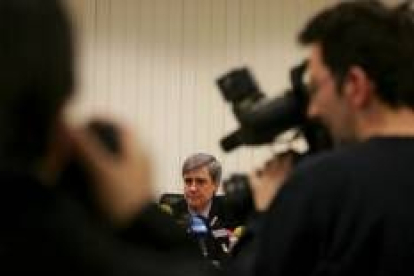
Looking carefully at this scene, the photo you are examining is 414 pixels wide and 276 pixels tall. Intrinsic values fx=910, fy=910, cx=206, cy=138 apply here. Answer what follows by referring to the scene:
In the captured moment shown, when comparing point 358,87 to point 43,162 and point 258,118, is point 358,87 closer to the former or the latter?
point 258,118

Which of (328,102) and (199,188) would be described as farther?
(199,188)

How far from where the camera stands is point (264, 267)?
5.03ft

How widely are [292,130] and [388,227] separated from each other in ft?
0.77

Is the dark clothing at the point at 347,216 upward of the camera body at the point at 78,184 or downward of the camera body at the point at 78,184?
downward

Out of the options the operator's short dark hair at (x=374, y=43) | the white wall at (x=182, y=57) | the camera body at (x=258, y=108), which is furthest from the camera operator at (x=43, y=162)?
the white wall at (x=182, y=57)

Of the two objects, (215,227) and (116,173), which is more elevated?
(116,173)

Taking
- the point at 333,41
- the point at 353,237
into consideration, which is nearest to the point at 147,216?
the point at 353,237

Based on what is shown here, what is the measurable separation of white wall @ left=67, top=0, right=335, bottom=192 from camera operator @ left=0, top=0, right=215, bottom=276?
5123 millimetres

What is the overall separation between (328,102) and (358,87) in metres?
0.06

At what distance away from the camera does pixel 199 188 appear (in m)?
4.29

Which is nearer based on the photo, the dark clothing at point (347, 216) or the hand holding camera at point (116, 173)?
the hand holding camera at point (116, 173)

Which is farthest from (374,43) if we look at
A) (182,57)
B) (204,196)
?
(182,57)

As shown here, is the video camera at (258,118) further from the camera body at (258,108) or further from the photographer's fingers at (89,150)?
the photographer's fingers at (89,150)

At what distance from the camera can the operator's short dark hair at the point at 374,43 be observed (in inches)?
60.6
